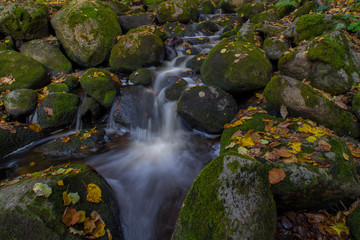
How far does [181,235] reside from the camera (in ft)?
6.42

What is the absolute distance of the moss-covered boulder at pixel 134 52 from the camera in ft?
25.0

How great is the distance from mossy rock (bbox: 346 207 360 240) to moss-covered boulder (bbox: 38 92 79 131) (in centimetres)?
660

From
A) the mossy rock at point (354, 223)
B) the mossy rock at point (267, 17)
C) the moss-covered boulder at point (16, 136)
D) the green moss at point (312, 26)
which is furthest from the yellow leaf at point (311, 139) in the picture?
the mossy rock at point (267, 17)

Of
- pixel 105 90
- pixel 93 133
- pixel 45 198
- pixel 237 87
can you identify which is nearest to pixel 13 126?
pixel 93 133

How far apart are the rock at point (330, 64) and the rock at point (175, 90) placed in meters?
3.33

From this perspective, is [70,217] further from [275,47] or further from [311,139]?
[275,47]

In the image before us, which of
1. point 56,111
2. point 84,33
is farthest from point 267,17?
point 56,111

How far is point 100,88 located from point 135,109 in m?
1.35

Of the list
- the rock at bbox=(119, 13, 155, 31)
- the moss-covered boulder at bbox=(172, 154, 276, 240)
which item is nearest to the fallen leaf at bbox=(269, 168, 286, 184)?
the moss-covered boulder at bbox=(172, 154, 276, 240)

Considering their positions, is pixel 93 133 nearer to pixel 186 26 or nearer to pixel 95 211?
pixel 95 211

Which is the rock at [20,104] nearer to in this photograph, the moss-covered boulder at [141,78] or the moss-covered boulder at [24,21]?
the moss-covered boulder at [141,78]

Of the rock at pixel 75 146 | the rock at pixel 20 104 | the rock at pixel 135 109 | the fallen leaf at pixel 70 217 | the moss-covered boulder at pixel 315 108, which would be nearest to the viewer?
the fallen leaf at pixel 70 217

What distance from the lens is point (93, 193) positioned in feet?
8.36

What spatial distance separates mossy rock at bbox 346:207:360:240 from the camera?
211 centimetres
